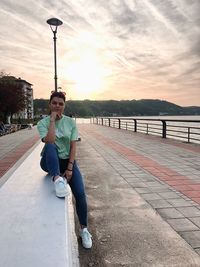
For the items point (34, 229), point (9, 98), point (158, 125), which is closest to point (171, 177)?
point (34, 229)

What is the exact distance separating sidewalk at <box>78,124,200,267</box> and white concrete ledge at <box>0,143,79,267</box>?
0.51 m

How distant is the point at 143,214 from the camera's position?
4770mm

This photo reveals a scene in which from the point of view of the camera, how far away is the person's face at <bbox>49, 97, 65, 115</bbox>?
13.6 feet

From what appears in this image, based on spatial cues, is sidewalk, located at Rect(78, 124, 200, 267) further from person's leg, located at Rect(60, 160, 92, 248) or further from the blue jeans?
the blue jeans

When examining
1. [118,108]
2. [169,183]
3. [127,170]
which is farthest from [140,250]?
[118,108]

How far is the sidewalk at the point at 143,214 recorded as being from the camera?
350cm

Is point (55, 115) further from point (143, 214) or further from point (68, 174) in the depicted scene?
point (143, 214)

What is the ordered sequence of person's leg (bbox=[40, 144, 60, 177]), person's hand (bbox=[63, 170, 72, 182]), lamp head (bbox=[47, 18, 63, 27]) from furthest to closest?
1. lamp head (bbox=[47, 18, 63, 27])
2. person's hand (bbox=[63, 170, 72, 182])
3. person's leg (bbox=[40, 144, 60, 177])

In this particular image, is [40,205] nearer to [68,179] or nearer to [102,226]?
[68,179]

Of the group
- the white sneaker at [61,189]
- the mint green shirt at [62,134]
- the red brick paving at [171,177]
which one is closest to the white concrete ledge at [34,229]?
the white sneaker at [61,189]

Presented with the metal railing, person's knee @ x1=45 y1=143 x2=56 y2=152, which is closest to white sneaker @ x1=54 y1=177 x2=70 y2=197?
person's knee @ x1=45 y1=143 x2=56 y2=152

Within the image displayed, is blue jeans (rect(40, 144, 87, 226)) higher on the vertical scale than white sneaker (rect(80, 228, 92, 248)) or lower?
higher

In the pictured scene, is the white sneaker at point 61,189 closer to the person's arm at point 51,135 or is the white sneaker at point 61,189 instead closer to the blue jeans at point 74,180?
the blue jeans at point 74,180

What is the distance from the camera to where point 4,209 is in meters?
3.25
